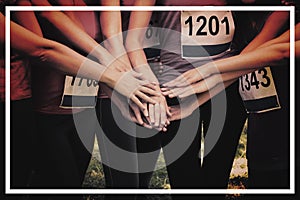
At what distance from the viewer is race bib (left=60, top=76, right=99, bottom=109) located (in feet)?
11.5

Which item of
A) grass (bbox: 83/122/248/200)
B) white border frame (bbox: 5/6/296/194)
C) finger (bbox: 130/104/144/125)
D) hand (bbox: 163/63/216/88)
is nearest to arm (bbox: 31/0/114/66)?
white border frame (bbox: 5/6/296/194)

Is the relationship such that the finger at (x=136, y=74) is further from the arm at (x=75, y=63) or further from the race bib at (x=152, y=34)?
the race bib at (x=152, y=34)

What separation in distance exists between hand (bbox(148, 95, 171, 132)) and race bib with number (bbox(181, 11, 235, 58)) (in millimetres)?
257

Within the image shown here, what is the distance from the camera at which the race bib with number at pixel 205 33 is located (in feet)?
11.5

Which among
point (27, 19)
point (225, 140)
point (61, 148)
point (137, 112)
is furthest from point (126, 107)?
point (27, 19)

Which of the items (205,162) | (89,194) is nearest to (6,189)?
(89,194)

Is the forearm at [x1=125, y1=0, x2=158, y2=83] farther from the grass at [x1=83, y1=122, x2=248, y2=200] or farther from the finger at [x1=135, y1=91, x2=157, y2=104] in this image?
the grass at [x1=83, y1=122, x2=248, y2=200]

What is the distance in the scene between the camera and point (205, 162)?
3580 mm

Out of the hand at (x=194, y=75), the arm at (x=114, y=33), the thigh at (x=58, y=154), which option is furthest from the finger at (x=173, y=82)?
the thigh at (x=58, y=154)

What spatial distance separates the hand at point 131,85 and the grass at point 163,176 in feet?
1.02

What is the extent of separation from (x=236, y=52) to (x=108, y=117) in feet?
2.36

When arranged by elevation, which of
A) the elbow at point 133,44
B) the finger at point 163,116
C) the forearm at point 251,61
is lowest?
the finger at point 163,116

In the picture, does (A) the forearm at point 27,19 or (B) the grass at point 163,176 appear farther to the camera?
(B) the grass at point 163,176

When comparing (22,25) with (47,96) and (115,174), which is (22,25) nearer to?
(47,96)
